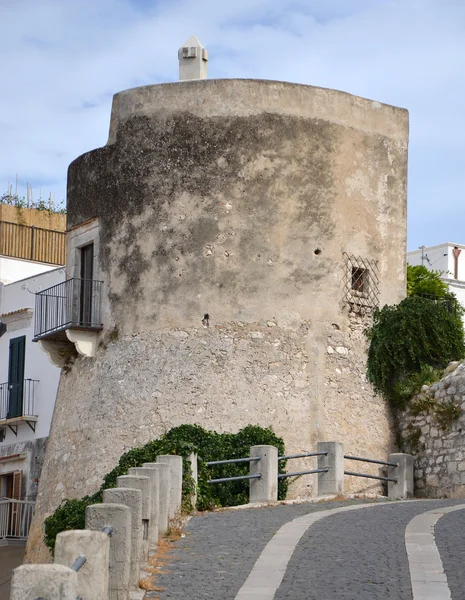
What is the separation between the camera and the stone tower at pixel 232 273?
2738cm

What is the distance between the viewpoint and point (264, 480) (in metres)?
22.9

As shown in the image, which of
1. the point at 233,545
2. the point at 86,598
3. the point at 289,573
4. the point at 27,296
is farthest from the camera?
the point at 27,296

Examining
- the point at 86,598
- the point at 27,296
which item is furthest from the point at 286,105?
the point at 86,598

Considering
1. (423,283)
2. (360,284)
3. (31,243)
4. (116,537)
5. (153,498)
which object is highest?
(31,243)

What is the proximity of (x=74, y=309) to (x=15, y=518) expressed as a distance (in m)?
8.48

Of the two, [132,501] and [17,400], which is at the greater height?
[17,400]

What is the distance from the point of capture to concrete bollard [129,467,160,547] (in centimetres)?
1550

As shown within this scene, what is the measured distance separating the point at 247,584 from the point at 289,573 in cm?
65

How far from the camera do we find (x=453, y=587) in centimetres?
1255

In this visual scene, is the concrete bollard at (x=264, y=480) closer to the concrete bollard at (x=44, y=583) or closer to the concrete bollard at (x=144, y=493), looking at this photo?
the concrete bollard at (x=144, y=493)

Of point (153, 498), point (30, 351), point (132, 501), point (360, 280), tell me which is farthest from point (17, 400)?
point (132, 501)

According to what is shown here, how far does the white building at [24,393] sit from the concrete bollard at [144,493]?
21.1m

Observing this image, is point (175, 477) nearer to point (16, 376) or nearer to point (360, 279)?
point (360, 279)

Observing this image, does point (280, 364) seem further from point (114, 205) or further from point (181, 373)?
point (114, 205)
